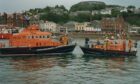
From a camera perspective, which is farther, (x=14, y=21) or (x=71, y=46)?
(x=14, y=21)

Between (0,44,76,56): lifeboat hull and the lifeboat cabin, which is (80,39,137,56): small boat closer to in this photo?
(0,44,76,56): lifeboat hull

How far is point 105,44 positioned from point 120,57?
306cm

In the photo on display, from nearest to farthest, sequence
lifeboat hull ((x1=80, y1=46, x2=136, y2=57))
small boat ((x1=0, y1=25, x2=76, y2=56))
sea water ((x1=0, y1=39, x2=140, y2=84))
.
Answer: sea water ((x1=0, y1=39, x2=140, y2=84)) → lifeboat hull ((x1=80, y1=46, x2=136, y2=57)) → small boat ((x1=0, y1=25, x2=76, y2=56))

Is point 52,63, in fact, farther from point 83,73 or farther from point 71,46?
point 71,46

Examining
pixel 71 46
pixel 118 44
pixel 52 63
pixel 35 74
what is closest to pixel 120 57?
pixel 118 44

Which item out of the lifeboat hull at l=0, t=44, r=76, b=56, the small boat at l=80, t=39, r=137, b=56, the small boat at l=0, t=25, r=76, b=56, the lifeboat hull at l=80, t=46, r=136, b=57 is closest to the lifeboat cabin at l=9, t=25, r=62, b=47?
the small boat at l=0, t=25, r=76, b=56

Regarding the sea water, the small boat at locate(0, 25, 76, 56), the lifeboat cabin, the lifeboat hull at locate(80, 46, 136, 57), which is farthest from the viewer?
the lifeboat cabin

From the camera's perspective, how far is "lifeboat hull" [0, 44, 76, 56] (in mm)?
53359

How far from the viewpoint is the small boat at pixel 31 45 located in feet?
175

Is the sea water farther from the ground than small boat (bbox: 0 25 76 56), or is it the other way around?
small boat (bbox: 0 25 76 56)

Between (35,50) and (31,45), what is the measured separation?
807 mm

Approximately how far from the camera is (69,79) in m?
31.8

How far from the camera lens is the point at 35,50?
178 ft

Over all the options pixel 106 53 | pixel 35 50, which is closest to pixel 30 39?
pixel 35 50
